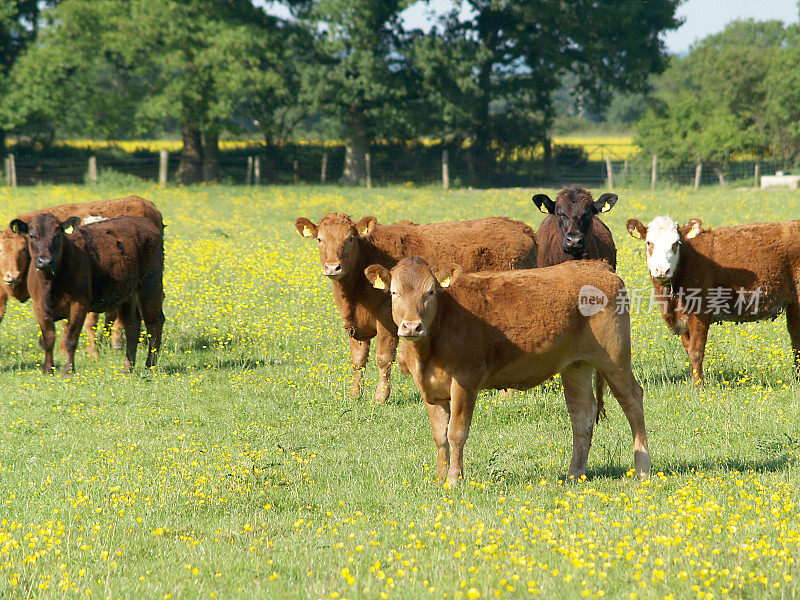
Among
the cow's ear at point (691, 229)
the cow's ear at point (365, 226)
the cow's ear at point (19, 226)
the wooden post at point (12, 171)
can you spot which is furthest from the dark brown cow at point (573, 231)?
the wooden post at point (12, 171)

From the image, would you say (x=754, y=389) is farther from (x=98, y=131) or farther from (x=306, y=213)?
(x=98, y=131)

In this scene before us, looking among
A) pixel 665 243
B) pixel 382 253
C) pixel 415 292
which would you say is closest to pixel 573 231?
pixel 665 243

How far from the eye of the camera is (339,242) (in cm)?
953

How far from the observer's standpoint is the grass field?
4.90 metres

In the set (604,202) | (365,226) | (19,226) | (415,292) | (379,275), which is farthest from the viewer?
(19,226)

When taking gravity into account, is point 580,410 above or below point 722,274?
below

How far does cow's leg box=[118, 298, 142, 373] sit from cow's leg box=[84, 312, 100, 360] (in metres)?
0.60

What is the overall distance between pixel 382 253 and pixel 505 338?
3702mm

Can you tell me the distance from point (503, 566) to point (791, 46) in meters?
56.9

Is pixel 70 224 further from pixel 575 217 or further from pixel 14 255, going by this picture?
pixel 575 217

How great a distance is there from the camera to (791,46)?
5378 cm

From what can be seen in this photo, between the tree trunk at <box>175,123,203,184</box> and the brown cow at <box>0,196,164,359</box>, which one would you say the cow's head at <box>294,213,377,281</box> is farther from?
the tree trunk at <box>175,123,203,184</box>

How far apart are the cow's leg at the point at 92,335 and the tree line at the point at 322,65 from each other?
31.2 m

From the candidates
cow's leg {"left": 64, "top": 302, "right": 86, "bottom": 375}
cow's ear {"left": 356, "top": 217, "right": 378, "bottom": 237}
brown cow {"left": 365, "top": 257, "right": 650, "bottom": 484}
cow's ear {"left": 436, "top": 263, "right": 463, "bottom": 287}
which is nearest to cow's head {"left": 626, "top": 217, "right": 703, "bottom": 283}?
cow's ear {"left": 356, "top": 217, "right": 378, "bottom": 237}
